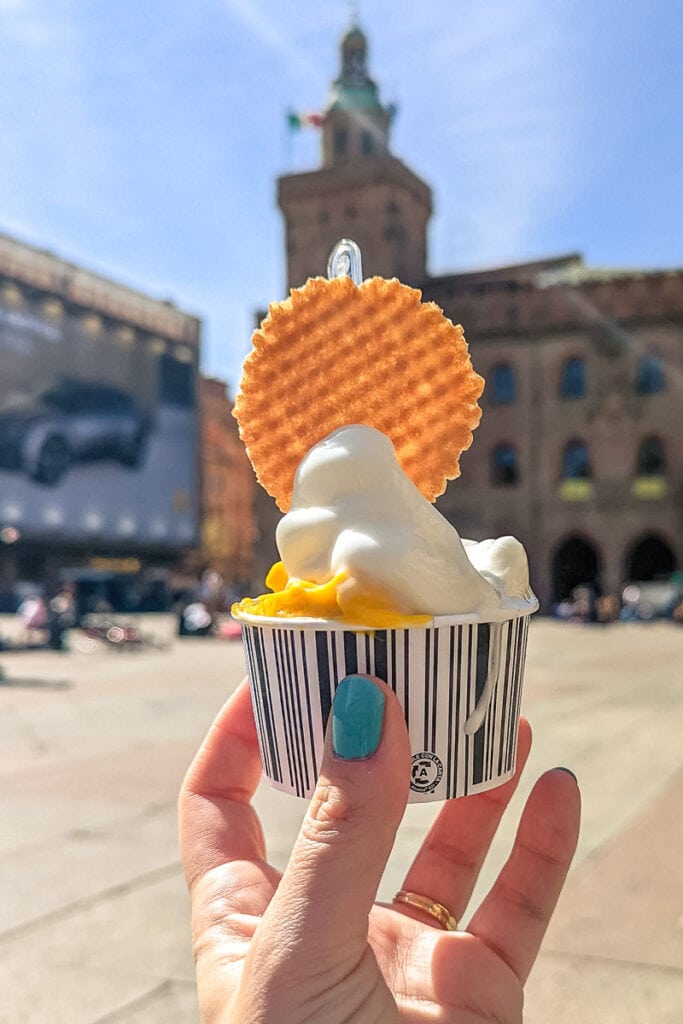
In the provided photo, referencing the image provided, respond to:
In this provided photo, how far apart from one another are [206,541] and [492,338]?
33664 mm

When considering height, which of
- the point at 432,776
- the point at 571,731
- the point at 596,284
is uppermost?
the point at 596,284

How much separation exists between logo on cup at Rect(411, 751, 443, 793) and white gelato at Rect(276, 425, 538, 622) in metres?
0.32

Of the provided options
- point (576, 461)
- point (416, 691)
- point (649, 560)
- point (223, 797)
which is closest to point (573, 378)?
point (576, 461)

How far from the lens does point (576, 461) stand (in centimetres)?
4078

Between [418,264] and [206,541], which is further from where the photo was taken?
[206,541]

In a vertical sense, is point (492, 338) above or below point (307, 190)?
below

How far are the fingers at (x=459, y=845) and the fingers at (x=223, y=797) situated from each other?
42 centimetres

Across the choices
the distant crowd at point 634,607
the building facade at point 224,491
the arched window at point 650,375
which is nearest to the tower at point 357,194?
the arched window at point 650,375

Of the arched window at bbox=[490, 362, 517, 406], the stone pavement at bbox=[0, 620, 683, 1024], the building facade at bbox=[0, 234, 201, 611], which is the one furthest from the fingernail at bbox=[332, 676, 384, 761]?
the arched window at bbox=[490, 362, 517, 406]

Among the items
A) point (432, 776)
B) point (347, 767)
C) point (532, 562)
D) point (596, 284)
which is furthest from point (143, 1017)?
point (596, 284)

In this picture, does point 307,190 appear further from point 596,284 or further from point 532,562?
point 532,562

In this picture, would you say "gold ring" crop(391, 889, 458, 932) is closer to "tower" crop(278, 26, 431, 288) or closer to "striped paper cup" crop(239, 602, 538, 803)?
"striped paper cup" crop(239, 602, 538, 803)

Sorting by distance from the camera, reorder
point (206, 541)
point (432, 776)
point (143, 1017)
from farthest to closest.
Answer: point (206, 541)
point (143, 1017)
point (432, 776)

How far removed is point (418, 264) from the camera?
4688cm
